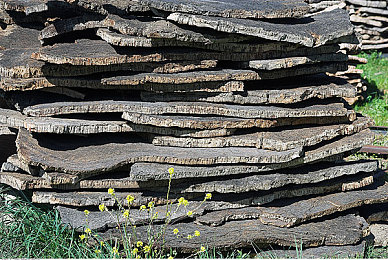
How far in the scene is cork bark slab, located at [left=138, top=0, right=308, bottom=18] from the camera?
3.87 meters

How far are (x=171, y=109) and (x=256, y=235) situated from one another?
1.17 meters

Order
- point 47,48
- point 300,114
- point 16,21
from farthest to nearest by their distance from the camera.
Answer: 1. point 16,21
2. point 300,114
3. point 47,48

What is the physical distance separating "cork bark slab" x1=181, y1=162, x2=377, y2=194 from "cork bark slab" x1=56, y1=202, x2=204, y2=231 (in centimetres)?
20

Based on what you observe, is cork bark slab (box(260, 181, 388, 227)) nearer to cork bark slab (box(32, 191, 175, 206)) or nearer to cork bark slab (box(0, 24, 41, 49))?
cork bark slab (box(32, 191, 175, 206))

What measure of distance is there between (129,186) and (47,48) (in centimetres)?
122

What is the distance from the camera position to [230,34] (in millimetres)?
4043

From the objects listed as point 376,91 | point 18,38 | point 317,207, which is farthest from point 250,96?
A: point 376,91

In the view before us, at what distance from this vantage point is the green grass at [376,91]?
800 cm

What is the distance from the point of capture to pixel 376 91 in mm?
8945

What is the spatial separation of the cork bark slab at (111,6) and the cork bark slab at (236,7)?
0.78 ft

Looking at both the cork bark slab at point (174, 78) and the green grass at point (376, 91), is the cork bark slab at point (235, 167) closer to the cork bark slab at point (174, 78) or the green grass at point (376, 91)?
the cork bark slab at point (174, 78)

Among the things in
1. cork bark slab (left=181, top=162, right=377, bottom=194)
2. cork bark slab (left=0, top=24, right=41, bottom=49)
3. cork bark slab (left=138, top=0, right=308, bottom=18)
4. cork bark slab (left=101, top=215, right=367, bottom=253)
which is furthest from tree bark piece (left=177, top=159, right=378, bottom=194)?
cork bark slab (left=0, top=24, right=41, bottom=49)

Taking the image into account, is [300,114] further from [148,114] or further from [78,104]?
[78,104]

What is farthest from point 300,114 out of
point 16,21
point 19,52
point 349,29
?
point 16,21
